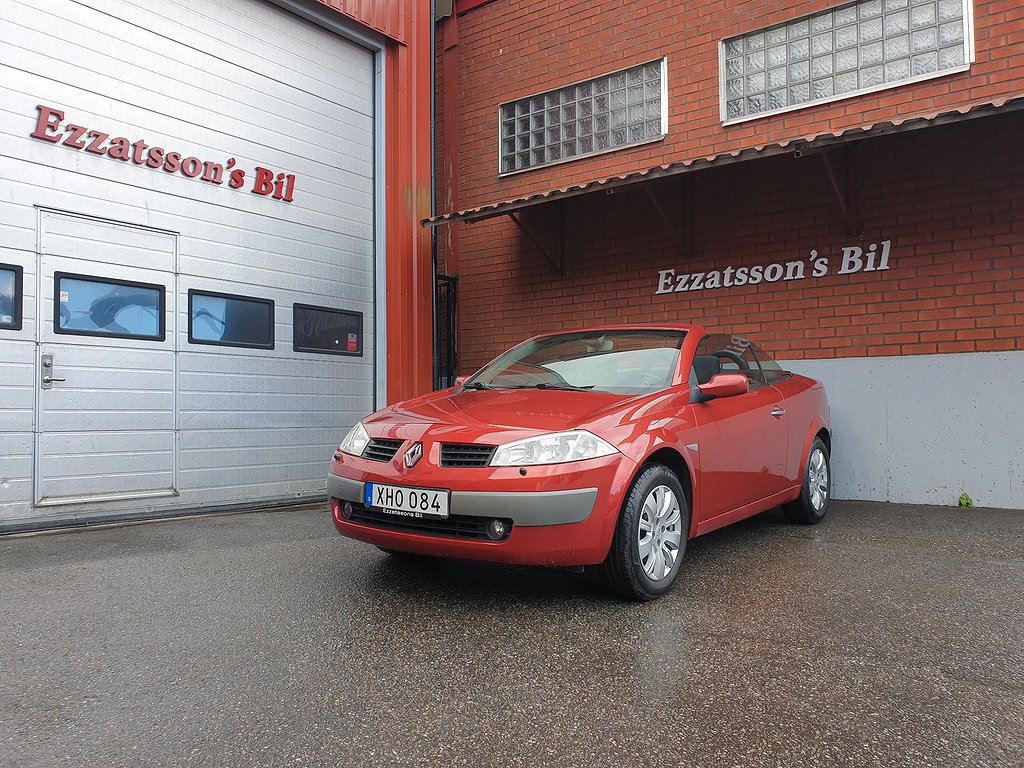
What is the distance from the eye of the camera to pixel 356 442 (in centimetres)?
386

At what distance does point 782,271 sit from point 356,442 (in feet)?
17.2

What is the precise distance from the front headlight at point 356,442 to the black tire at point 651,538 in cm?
133

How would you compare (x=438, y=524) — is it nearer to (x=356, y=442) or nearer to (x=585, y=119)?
(x=356, y=442)

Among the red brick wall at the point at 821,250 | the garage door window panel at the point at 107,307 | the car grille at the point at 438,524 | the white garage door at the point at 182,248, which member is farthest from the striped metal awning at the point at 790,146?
the car grille at the point at 438,524

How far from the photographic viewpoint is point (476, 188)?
390 inches

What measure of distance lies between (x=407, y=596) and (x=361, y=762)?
63.6 inches

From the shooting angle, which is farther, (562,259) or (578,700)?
(562,259)

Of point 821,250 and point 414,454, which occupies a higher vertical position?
point 821,250

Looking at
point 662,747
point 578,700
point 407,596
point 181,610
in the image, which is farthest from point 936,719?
point 181,610

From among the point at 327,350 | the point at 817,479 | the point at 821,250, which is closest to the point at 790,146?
the point at 821,250

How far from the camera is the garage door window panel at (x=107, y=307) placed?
6.23 metres

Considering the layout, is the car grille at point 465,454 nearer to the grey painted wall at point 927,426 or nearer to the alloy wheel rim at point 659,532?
the alloy wheel rim at point 659,532

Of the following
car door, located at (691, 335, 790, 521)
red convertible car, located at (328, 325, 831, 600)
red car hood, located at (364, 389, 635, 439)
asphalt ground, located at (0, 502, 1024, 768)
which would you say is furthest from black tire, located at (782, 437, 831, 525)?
red car hood, located at (364, 389, 635, 439)

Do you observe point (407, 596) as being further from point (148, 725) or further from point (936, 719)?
point (936, 719)
